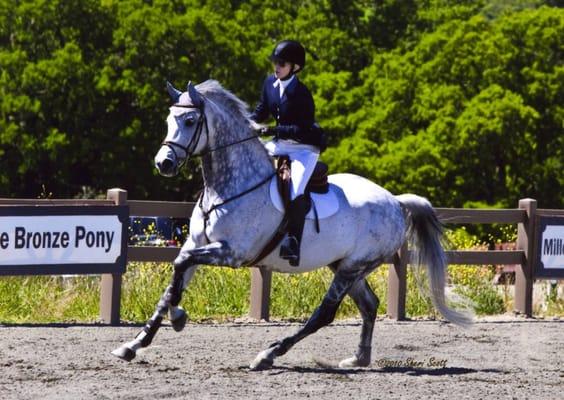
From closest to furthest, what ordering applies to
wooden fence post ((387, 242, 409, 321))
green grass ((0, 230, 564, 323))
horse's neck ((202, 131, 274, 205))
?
horse's neck ((202, 131, 274, 205)), green grass ((0, 230, 564, 323)), wooden fence post ((387, 242, 409, 321))

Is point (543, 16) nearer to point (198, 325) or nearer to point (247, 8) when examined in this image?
point (247, 8)

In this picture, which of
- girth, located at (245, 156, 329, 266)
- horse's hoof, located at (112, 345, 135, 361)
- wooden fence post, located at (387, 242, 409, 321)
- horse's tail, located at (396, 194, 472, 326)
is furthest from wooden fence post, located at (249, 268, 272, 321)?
horse's hoof, located at (112, 345, 135, 361)

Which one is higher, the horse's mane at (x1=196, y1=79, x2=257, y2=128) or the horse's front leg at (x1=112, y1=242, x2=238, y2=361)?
the horse's mane at (x1=196, y1=79, x2=257, y2=128)

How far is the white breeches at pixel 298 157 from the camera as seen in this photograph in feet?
33.5

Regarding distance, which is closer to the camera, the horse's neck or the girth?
the horse's neck

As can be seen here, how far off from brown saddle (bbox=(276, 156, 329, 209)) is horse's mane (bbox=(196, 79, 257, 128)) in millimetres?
390

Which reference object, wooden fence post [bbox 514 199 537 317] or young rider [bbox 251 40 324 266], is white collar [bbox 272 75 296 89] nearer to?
young rider [bbox 251 40 324 266]

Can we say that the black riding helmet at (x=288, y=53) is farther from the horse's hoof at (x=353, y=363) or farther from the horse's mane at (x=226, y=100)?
the horse's hoof at (x=353, y=363)

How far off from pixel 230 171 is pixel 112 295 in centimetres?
385

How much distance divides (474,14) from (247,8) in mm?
8706

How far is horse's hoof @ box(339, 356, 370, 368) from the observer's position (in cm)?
1073

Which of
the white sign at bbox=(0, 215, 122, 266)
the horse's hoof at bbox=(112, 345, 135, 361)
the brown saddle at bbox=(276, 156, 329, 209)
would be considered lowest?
the horse's hoof at bbox=(112, 345, 135, 361)

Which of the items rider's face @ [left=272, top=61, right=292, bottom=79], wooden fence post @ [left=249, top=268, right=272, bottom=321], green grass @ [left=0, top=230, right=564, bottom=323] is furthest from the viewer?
wooden fence post @ [left=249, top=268, right=272, bottom=321]

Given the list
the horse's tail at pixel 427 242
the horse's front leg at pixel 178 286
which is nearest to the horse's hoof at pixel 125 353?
the horse's front leg at pixel 178 286
